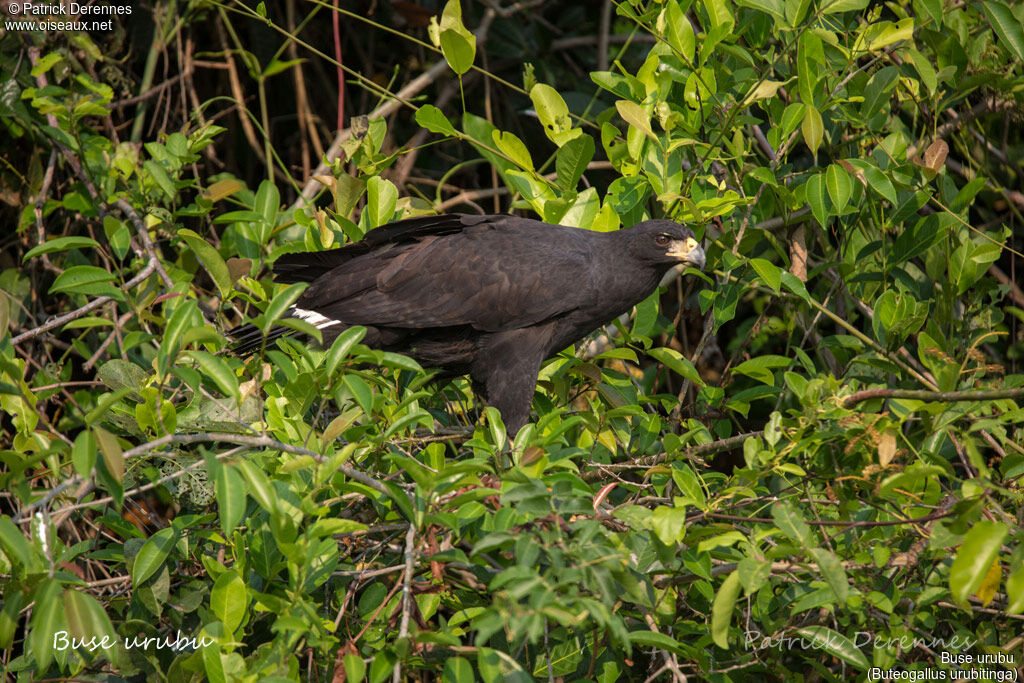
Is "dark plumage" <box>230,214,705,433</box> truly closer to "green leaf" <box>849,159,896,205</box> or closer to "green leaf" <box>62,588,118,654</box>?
"green leaf" <box>849,159,896,205</box>

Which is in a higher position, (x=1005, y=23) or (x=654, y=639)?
(x=1005, y=23)

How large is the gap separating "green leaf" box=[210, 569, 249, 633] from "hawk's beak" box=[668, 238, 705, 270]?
213 cm

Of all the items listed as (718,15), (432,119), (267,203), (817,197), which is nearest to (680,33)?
(718,15)

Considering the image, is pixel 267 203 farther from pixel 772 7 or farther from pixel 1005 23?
pixel 1005 23

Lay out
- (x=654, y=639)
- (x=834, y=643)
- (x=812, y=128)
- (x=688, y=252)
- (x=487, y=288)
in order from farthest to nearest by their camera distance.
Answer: (x=487, y=288) → (x=688, y=252) → (x=812, y=128) → (x=834, y=643) → (x=654, y=639)

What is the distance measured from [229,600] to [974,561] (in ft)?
5.54

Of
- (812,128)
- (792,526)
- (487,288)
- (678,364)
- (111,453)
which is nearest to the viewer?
(111,453)

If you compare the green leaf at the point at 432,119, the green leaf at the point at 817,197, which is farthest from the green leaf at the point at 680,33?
the green leaf at the point at 432,119

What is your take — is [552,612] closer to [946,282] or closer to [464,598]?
[464,598]

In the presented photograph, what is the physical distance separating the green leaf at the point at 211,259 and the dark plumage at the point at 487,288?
1.92 feet

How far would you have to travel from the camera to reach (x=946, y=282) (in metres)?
3.45

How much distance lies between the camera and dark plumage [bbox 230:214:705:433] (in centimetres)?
374

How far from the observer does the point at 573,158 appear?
137 inches

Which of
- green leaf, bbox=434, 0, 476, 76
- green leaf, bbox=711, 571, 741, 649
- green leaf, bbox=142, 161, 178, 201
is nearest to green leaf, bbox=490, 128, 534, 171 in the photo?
green leaf, bbox=434, 0, 476, 76
